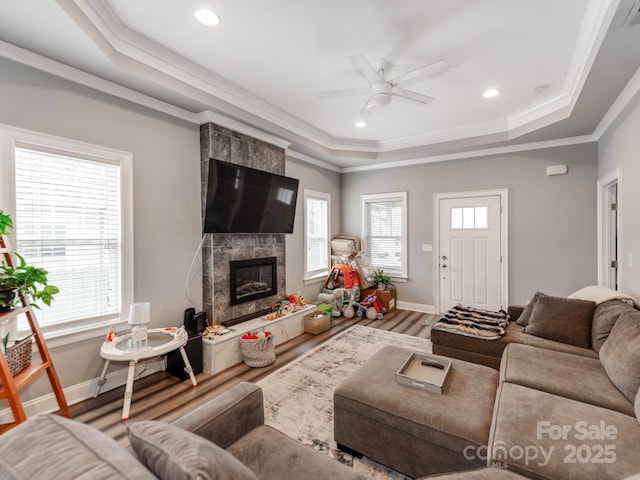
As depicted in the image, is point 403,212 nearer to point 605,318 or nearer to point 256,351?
point 605,318

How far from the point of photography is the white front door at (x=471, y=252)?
4547 millimetres

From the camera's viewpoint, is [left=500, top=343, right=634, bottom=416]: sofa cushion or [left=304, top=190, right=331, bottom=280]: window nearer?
[left=500, top=343, right=634, bottom=416]: sofa cushion

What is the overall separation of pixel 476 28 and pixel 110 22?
2.65 m

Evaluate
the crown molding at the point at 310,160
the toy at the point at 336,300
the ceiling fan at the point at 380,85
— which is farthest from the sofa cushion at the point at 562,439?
the crown molding at the point at 310,160

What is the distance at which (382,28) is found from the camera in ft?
7.29

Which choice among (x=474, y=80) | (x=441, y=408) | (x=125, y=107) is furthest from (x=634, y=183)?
(x=125, y=107)

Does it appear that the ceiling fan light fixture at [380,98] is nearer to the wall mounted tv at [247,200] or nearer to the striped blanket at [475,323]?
the wall mounted tv at [247,200]

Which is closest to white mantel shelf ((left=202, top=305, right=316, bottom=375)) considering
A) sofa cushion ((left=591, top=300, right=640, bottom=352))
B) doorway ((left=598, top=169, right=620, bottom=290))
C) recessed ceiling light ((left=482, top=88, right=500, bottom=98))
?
sofa cushion ((left=591, top=300, right=640, bottom=352))

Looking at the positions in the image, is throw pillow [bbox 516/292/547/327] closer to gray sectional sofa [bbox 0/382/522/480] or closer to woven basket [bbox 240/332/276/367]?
gray sectional sofa [bbox 0/382/522/480]

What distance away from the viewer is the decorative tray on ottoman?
1.79m

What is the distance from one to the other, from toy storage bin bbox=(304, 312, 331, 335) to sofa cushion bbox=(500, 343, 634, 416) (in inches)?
90.3

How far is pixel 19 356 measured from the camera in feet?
6.28

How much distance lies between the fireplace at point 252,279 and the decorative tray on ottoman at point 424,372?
2.21 m

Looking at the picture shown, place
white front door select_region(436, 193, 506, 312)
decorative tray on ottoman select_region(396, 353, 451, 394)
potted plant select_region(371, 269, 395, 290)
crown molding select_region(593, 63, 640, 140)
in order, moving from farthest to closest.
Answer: potted plant select_region(371, 269, 395, 290), white front door select_region(436, 193, 506, 312), crown molding select_region(593, 63, 640, 140), decorative tray on ottoman select_region(396, 353, 451, 394)
